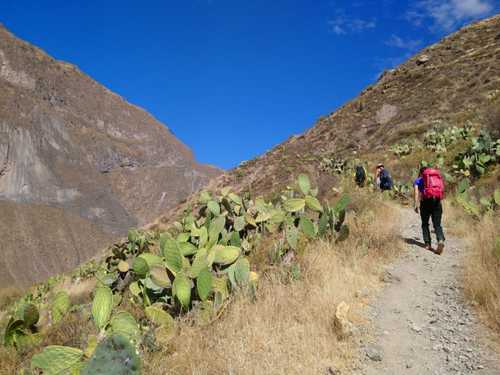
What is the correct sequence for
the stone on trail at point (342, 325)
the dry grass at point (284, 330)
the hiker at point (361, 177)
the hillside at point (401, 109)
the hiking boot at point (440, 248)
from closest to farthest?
the dry grass at point (284, 330) → the stone on trail at point (342, 325) → the hiking boot at point (440, 248) → the hiker at point (361, 177) → the hillside at point (401, 109)

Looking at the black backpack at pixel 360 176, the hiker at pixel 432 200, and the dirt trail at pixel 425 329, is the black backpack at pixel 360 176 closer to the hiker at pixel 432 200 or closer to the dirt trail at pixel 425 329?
the hiker at pixel 432 200

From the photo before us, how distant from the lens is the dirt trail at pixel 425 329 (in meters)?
2.85

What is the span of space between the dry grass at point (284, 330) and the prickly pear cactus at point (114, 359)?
0.36 m

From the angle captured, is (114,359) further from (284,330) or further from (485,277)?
(485,277)

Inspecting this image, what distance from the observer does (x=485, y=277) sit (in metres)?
3.68

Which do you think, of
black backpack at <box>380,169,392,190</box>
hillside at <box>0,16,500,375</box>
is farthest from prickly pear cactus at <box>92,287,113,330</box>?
black backpack at <box>380,169,392,190</box>

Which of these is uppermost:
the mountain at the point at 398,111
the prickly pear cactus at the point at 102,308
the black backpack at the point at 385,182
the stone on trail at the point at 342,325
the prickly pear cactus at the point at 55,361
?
the mountain at the point at 398,111

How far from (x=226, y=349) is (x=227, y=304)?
0.82 metres

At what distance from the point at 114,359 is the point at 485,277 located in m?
3.19

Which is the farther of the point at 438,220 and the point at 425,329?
the point at 438,220

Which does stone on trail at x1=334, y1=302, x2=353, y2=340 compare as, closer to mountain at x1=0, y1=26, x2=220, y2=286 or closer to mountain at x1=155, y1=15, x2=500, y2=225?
mountain at x1=155, y1=15, x2=500, y2=225

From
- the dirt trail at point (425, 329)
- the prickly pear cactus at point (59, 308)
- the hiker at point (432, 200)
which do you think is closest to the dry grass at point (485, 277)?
A: the dirt trail at point (425, 329)

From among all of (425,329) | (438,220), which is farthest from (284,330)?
(438,220)

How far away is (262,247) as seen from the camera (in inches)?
213
